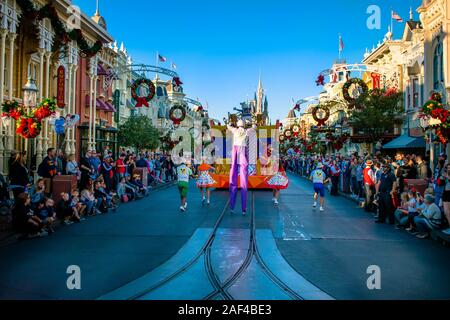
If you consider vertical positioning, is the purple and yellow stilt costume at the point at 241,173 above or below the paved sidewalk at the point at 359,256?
above

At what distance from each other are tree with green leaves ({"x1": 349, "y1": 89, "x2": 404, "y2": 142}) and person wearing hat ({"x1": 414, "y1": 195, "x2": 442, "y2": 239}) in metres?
19.9

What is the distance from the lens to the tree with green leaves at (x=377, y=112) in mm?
29484

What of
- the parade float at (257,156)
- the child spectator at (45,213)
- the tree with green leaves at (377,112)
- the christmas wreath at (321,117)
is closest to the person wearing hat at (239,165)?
the child spectator at (45,213)

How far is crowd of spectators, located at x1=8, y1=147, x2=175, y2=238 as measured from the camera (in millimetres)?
9352

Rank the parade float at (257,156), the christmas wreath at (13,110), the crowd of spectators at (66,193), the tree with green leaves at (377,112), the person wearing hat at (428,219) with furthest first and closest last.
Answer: the tree with green leaves at (377,112), the parade float at (257,156), the christmas wreath at (13,110), the person wearing hat at (428,219), the crowd of spectators at (66,193)

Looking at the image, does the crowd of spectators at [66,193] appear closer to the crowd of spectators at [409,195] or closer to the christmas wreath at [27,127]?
the christmas wreath at [27,127]

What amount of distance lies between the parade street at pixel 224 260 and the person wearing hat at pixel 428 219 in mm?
454

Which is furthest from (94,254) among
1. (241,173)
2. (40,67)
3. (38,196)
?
(40,67)

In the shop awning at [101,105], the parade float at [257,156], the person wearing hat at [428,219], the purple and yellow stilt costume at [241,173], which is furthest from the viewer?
the shop awning at [101,105]

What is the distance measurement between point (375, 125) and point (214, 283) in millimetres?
26213

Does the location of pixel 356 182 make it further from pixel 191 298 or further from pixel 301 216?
pixel 191 298

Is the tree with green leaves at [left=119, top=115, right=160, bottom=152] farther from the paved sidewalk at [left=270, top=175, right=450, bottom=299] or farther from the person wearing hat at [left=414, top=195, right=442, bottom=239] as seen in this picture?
the person wearing hat at [left=414, top=195, right=442, bottom=239]

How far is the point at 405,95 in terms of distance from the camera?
1246 inches

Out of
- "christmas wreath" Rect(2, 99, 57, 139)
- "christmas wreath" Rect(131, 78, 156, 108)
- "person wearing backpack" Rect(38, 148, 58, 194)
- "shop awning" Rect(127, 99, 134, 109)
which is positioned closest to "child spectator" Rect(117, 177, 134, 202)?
"person wearing backpack" Rect(38, 148, 58, 194)
